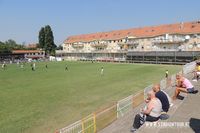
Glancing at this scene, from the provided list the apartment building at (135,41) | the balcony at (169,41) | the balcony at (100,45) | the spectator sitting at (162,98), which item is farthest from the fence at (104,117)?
the balcony at (100,45)

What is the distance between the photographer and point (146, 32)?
91.2 meters

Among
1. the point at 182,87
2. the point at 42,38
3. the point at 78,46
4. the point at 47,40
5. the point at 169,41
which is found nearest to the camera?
the point at 182,87

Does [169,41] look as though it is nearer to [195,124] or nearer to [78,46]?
[78,46]

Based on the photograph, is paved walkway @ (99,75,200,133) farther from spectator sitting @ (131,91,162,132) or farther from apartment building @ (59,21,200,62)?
apartment building @ (59,21,200,62)

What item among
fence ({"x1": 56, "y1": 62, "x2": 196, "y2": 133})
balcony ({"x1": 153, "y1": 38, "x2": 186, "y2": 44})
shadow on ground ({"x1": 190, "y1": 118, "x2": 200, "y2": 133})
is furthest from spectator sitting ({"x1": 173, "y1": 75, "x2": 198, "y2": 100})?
balcony ({"x1": 153, "y1": 38, "x2": 186, "y2": 44})

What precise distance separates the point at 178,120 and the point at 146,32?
83.3 meters

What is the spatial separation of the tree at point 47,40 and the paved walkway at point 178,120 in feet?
343

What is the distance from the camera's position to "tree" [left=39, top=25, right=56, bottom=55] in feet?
381

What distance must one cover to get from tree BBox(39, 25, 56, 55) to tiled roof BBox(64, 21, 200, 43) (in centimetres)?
873

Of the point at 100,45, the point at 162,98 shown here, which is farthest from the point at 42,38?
the point at 162,98

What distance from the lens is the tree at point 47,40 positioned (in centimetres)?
11600

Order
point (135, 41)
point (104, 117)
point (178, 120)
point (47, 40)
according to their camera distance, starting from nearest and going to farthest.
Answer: point (178, 120), point (104, 117), point (135, 41), point (47, 40)

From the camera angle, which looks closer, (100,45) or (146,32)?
(146,32)

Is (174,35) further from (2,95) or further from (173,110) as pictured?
(173,110)
